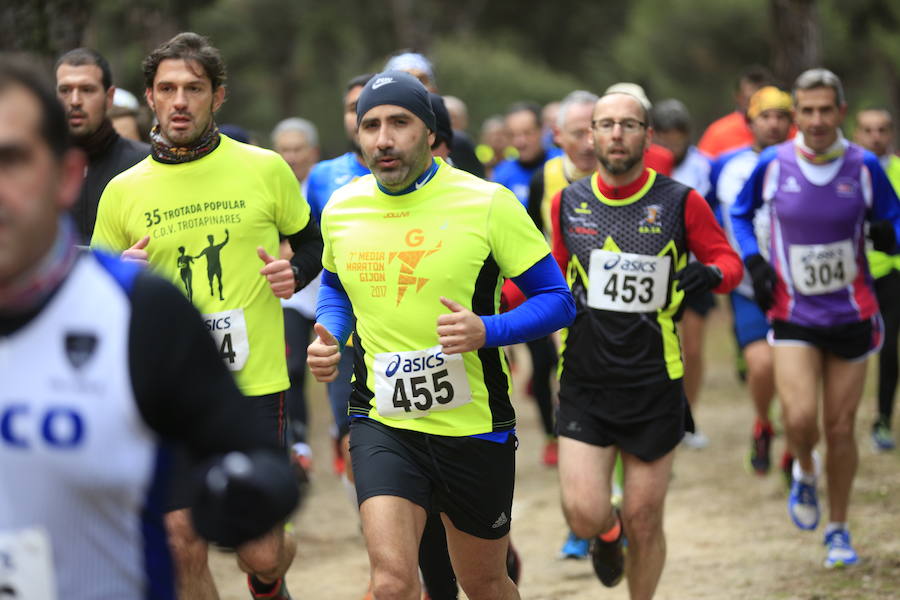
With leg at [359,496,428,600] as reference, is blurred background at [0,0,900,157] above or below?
above

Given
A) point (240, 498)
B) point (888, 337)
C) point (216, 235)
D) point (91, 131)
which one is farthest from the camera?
point (888, 337)

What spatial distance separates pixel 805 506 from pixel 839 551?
344 mm

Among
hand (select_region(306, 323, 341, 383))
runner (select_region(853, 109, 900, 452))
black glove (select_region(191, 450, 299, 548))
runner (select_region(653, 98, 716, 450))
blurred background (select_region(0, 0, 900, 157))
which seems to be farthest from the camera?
blurred background (select_region(0, 0, 900, 157))

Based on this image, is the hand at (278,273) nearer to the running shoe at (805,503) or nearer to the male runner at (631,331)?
the male runner at (631,331)

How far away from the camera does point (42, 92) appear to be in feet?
8.37

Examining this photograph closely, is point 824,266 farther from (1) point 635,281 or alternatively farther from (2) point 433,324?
(2) point 433,324

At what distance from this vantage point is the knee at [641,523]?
6039 mm

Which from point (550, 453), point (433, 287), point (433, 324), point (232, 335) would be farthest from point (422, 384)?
point (550, 453)

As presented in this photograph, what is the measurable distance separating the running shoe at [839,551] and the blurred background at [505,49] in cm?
1819

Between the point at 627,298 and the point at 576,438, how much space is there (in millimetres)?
651

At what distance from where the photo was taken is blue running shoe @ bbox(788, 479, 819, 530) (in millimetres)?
7590

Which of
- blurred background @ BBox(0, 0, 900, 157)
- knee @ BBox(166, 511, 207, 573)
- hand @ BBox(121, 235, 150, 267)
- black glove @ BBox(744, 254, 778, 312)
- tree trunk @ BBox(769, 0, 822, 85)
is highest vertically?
blurred background @ BBox(0, 0, 900, 157)

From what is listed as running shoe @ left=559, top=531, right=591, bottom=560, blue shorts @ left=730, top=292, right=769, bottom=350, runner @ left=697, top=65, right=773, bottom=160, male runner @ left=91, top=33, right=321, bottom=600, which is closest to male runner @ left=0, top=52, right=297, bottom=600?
male runner @ left=91, top=33, right=321, bottom=600

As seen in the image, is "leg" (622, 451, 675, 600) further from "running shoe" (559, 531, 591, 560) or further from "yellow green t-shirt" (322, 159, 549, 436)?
"running shoe" (559, 531, 591, 560)
